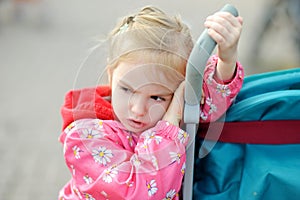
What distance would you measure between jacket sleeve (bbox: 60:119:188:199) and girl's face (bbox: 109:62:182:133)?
0.12 ft

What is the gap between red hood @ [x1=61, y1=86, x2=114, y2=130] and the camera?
169 centimetres

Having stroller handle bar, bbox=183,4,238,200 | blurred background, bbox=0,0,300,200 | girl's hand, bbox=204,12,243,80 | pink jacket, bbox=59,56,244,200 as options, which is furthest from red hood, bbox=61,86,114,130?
girl's hand, bbox=204,12,243,80

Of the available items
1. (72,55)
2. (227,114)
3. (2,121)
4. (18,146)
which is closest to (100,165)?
(227,114)

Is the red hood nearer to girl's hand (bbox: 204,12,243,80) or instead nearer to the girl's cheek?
the girl's cheek

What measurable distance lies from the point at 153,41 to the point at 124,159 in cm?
33

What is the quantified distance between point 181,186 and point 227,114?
0.83 ft

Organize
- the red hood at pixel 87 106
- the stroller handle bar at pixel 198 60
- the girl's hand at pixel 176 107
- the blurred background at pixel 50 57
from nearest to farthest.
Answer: the stroller handle bar at pixel 198 60
the girl's hand at pixel 176 107
the red hood at pixel 87 106
the blurred background at pixel 50 57

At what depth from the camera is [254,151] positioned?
5.47 feet

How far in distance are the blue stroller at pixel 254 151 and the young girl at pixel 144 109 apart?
6 centimetres

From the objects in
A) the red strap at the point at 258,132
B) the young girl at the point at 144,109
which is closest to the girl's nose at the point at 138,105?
the young girl at the point at 144,109

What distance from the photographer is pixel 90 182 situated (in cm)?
162

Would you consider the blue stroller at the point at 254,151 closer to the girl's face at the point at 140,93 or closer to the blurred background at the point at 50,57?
the girl's face at the point at 140,93

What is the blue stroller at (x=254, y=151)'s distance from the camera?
1.62 m

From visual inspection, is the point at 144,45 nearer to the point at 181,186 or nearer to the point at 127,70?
the point at 127,70
